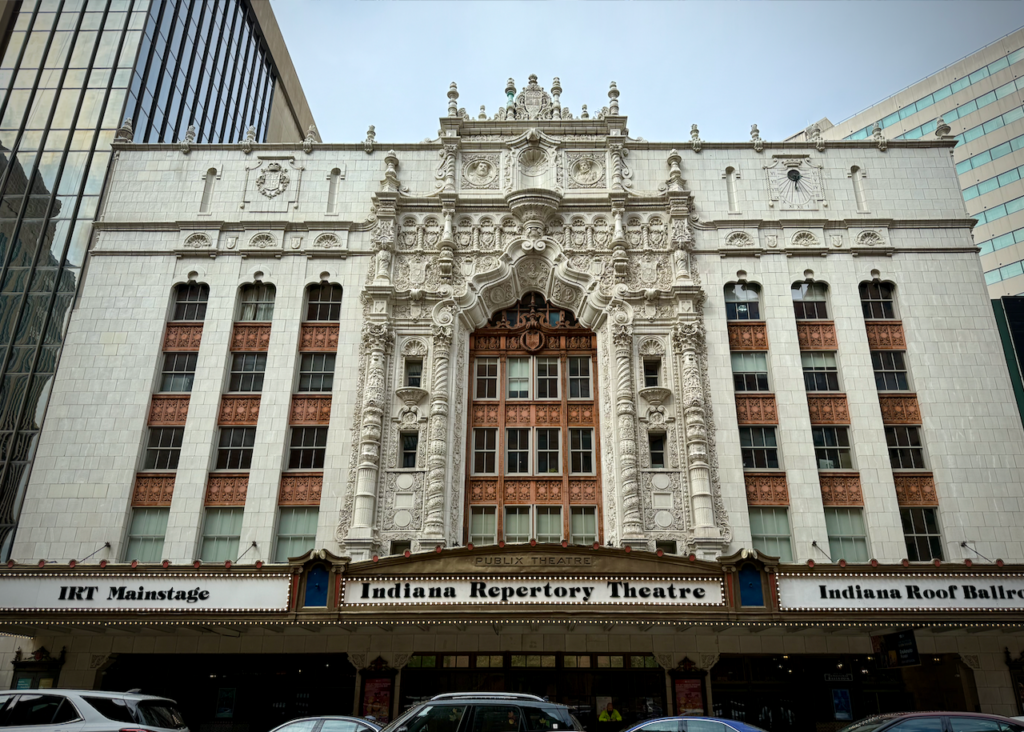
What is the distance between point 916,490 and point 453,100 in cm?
2261

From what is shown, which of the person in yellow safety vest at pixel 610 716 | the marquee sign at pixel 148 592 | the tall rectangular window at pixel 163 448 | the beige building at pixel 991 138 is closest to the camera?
the marquee sign at pixel 148 592

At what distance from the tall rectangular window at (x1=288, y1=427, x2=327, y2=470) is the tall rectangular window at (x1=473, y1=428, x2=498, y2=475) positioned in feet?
17.0

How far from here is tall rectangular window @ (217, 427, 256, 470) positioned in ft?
80.2

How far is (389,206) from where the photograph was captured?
1090 inches

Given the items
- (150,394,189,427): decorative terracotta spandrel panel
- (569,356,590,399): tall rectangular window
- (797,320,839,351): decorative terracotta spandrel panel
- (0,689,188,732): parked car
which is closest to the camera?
(0,689,188,732): parked car

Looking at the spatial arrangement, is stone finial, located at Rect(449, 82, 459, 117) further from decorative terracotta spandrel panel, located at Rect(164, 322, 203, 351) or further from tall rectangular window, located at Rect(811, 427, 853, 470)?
tall rectangular window, located at Rect(811, 427, 853, 470)

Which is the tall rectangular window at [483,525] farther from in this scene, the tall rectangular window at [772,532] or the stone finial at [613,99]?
the stone finial at [613,99]

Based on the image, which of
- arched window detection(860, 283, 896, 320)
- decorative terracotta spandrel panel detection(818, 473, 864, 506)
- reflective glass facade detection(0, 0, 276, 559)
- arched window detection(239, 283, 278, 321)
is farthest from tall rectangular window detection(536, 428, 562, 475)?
reflective glass facade detection(0, 0, 276, 559)

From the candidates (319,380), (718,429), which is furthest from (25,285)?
(718,429)

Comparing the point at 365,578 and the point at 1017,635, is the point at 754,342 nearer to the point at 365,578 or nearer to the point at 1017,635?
the point at 1017,635

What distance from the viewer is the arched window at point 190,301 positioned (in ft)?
88.2

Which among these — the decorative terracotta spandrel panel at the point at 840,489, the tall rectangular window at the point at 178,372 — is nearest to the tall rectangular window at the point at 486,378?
the tall rectangular window at the point at 178,372

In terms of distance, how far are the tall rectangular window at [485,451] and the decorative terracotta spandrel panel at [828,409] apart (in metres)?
10.9

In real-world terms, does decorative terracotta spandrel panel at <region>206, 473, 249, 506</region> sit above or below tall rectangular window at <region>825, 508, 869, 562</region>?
above
